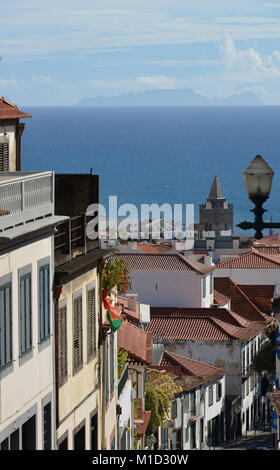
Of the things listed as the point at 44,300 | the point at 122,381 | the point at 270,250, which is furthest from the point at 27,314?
the point at 270,250

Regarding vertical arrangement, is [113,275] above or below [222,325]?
above

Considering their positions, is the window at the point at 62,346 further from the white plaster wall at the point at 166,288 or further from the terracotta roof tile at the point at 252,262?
the terracotta roof tile at the point at 252,262

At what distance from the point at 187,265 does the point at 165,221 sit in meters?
94.7

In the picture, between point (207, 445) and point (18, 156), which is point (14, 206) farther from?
point (207, 445)

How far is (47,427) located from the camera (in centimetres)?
1914

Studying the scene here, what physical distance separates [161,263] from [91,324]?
56.2 m

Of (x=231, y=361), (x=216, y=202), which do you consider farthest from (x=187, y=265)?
(x=216, y=202)

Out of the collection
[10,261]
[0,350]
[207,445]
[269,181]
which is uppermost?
[269,181]

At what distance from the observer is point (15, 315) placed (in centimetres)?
1722

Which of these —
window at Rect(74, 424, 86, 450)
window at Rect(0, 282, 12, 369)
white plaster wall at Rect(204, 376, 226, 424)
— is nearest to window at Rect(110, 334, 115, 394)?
window at Rect(74, 424, 86, 450)

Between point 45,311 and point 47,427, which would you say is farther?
point 47,427

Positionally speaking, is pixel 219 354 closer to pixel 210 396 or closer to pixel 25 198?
pixel 210 396

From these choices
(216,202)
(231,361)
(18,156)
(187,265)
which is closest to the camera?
(18,156)

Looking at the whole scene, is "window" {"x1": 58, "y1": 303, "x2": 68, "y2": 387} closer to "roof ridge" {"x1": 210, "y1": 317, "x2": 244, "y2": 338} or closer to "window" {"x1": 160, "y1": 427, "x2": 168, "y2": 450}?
"window" {"x1": 160, "y1": 427, "x2": 168, "y2": 450}
